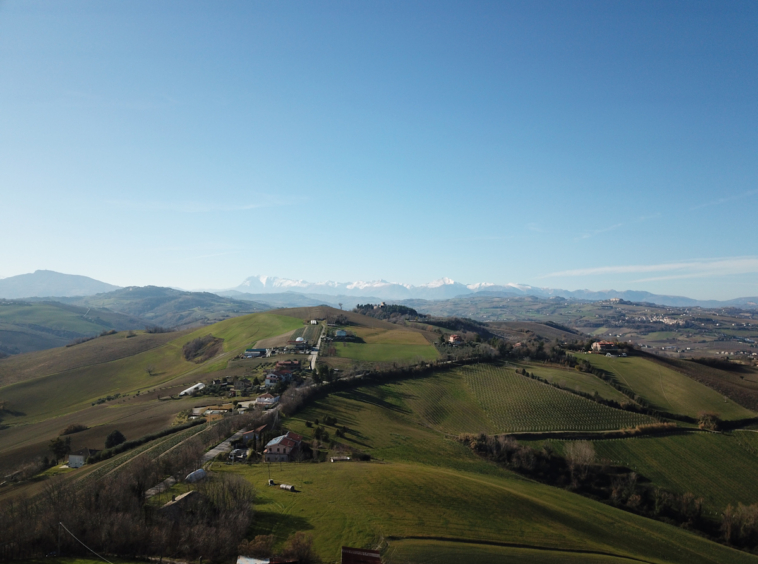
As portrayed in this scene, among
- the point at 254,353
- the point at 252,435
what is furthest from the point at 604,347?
the point at 252,435

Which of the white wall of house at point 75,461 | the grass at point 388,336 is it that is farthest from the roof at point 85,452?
the grass at point 388,336

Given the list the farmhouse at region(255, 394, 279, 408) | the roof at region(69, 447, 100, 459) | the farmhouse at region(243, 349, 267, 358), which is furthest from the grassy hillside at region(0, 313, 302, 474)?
the farmhouse at region(255, 394, 279, 408)

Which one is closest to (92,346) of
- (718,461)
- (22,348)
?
(22,348)

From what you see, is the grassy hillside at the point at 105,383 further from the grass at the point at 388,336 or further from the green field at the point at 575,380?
the green field at the point at 575,380

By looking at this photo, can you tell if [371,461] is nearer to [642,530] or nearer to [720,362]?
[642,530]

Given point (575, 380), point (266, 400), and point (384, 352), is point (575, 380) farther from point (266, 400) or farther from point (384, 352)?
point (266, 400)
